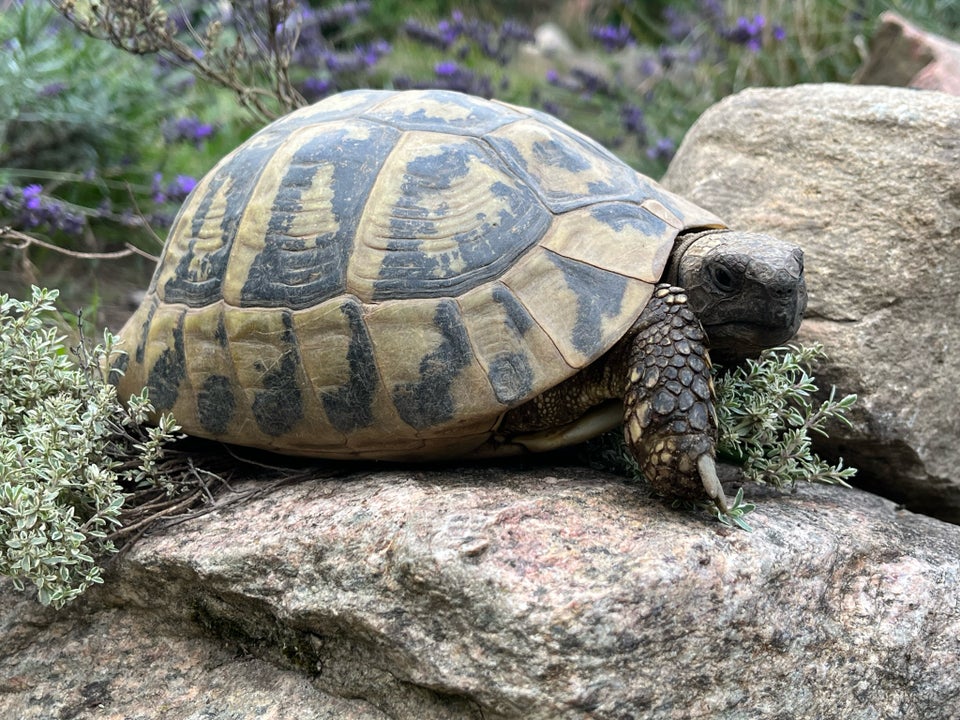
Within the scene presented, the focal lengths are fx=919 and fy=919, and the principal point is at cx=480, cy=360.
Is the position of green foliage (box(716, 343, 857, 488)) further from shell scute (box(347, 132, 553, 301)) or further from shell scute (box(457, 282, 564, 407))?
shell scute (box(347, 132, 553, 301))

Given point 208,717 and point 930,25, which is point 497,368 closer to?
point 208,717

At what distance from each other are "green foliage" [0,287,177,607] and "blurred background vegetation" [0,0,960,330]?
1.29 meters

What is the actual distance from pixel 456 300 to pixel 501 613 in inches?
27.3

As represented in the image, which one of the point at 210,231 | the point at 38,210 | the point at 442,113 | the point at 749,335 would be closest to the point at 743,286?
the point at 749,335

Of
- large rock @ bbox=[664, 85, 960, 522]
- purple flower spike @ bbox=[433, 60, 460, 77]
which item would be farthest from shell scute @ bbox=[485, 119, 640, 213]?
purple flower spike @ bbox=[433, 60, 460, 77]

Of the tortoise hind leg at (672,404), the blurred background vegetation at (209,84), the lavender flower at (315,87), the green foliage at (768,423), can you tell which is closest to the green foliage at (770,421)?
the green foliage at (768,423)

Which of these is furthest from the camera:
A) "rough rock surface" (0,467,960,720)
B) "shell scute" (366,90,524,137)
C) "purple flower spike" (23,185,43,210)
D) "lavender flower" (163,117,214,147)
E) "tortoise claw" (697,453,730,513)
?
"lavender flower" (163,117,214,147)

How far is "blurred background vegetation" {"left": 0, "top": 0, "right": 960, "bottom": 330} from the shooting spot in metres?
3.83

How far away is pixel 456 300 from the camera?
204 centimetres

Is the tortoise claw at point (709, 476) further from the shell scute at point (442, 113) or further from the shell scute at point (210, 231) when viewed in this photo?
the shell scute at point (210, 231)

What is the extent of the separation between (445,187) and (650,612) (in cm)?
106

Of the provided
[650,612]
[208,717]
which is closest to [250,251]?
[208,717]

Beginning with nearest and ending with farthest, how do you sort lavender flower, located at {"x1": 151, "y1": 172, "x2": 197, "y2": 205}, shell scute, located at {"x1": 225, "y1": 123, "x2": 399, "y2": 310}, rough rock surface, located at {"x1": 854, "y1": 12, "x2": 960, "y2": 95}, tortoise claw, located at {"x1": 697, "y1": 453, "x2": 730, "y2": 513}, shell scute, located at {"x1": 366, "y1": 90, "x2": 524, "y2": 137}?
1. tortoise claw, located at {"x1": 697, "y1": 453, "x2": 730, "y2": 513}
2. shell scute, located at {"x1": 225, "y1": 123, "x2": 399, "y2": 310}
3. shell scute, located at {"x1": 366, "y1": 90, "x2": 524, "y2": 137}
4. rough rock surface, located at {"x1": 854, "y1": 12, "x2": 960, "y2": 95}
5. lavender flower, located at {"x1": 151, "y1": 172, "x2": 197, "y2": 205}

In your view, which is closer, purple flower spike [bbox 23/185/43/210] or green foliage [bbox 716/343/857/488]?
green foliage [bbox 716/343/857/488]
